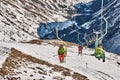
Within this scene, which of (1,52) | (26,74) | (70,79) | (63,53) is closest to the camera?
(26,74)

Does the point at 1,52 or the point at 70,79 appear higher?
the point at 1,52

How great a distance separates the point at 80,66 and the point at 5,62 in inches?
450

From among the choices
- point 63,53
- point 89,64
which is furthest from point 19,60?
point 89,64

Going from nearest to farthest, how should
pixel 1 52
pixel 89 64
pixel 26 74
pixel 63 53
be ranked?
pixel 26 74
pixel 1 52
pixel 63 53
pixel 89 64

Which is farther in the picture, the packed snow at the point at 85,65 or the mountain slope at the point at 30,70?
the packed snow at the point at 85,65

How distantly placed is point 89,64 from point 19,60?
40.9ft

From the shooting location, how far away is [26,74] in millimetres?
27219

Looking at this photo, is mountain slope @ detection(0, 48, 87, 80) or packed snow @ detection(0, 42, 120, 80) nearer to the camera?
mountain slope @ detection(0, 48, 87, 80)

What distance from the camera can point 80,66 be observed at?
3775 centimetres

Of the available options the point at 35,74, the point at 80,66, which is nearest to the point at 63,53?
the point at 80,66

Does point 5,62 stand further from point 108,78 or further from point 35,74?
point 108,78

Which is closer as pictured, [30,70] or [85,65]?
[30,70]

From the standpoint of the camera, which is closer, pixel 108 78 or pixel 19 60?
pixel 19 60

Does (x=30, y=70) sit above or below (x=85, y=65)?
above
